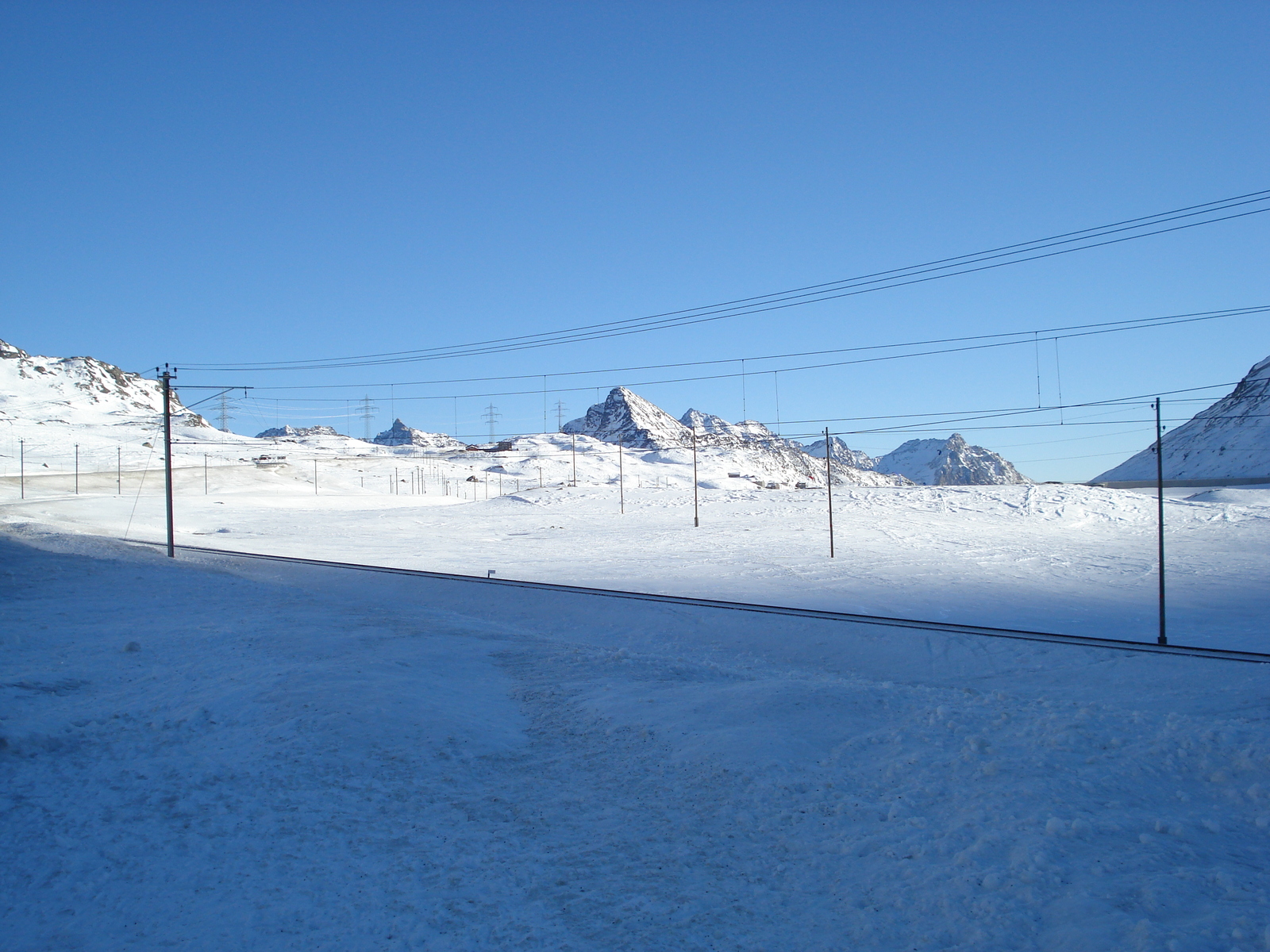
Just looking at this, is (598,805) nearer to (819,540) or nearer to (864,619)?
(864,619)

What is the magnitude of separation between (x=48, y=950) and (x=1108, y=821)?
1082 cm

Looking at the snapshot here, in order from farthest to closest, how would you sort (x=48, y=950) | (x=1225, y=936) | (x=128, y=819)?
(x=128, y=819) < (x=1225, y=936) < (x=48, y=950)

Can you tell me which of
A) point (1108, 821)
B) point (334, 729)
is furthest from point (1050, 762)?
point (334, 729)

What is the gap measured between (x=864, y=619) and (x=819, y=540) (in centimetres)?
2708

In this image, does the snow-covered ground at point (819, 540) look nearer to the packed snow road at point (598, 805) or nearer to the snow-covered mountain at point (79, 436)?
the packed snow road at point (598, 805)

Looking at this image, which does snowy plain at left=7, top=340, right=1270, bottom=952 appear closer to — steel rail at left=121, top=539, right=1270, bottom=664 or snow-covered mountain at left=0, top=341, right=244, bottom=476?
steel rail at left=121, top=539, right=1270, bottom=664

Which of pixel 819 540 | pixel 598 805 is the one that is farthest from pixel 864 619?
pixel 819 540

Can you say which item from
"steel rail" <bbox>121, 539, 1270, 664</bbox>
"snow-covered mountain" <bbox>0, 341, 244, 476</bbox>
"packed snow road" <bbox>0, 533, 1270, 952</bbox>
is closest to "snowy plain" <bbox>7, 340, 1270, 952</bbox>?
"packed snow road" <bbox>0, 533, 1270, 952</bbox>

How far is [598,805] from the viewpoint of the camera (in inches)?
380

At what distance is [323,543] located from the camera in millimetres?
54156

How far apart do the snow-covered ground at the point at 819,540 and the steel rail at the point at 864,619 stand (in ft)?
7.54

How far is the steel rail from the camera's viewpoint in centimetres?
1972

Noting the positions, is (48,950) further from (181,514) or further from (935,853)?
(181,514)

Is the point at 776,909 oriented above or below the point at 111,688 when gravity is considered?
below
